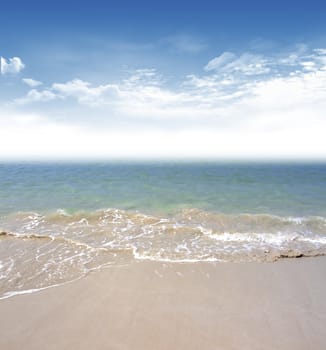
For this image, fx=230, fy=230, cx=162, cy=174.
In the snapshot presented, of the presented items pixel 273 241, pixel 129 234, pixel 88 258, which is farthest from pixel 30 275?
pixel 273 241

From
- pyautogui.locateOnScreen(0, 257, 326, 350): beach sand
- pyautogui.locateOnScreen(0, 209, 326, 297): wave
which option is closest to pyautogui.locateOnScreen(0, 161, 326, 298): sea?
pyautogui.locateOnScreen(0, 209, 326, 297): wave

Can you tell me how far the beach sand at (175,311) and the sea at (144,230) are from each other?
0.97 m

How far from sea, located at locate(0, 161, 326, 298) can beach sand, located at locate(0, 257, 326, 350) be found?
3.17ft

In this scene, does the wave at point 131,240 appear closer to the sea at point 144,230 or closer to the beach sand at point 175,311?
the sea at point 144,230

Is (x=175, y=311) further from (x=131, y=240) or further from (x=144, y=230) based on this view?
(x=144, y=230)

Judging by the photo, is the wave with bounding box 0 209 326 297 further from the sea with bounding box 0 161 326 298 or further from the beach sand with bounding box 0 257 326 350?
the beach sand with bounding box 0 257 326 350

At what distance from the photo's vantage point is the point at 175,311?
20.3 ft

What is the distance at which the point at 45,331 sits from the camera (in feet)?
18.1

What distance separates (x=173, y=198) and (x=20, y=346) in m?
16.0

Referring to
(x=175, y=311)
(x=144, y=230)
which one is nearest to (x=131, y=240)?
(x=144, y=230)

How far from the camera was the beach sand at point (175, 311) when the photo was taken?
523 cm

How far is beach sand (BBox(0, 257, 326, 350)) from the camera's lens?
523 centimetres

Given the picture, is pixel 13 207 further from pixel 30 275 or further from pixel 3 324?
pixel 3 324

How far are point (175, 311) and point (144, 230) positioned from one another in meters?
7.01
